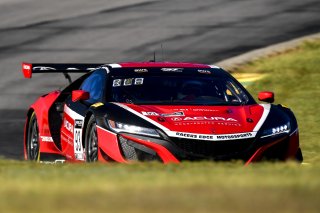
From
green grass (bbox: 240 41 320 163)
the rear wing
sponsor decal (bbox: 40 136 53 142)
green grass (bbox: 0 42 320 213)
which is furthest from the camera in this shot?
A: green grass (bbox: 240 41 320 163)

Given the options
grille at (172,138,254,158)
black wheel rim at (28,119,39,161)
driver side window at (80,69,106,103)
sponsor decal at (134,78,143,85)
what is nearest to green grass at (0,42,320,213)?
grille at (172,138,254,158)

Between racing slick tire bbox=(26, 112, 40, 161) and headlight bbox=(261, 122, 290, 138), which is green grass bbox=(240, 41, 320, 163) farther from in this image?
racing slick tire bbox=(26, 112, 40, 161)

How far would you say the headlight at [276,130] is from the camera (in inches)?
417

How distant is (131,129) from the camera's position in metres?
10.4

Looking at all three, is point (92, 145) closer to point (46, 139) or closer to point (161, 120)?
point (161, 120)

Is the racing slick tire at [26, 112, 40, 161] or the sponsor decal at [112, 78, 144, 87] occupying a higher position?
the sponsor decal at [112, 78, 144, 87]

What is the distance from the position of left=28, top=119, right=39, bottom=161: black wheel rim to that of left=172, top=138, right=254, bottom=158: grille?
3.40 m

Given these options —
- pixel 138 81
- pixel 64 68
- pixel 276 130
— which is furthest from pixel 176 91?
pixel 64 68

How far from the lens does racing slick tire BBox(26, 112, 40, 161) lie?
13422 millimetres

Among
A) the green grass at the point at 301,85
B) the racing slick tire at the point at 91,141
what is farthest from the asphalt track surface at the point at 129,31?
the racing slick tire at the point at 91,141

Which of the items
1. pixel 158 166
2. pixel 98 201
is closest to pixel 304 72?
pixel 158 166

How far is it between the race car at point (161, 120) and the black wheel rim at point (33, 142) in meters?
0.35

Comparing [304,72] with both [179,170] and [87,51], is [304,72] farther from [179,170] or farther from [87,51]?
[179,170]

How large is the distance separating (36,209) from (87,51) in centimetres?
1655
